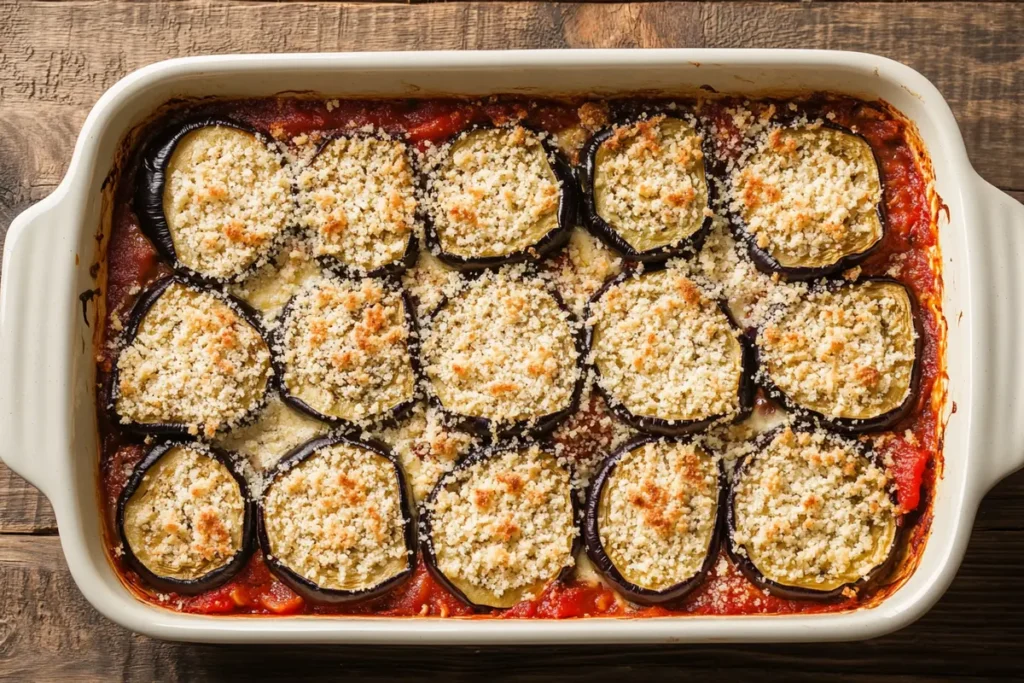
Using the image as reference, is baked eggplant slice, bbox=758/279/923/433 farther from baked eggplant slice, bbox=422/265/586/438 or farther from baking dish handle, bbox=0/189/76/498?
baking dish handle, bbox=0/189/76/498

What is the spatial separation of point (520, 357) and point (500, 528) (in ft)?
1.70

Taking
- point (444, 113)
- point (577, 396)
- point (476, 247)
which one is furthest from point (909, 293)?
point (444, 113)

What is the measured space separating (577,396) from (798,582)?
86 centimetres

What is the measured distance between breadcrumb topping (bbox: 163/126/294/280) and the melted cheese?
14cm

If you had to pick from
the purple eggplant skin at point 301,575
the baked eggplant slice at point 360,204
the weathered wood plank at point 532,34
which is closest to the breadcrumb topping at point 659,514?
the purple eggplant skin at point 301,575

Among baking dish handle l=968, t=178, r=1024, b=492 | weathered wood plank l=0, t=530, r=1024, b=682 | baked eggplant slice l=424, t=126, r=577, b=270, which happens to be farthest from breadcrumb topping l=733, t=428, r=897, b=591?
baked eggplant slice l=424, t=126, r=577, b=270

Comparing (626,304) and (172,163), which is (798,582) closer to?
(626,304)

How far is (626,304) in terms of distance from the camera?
9.09 ft

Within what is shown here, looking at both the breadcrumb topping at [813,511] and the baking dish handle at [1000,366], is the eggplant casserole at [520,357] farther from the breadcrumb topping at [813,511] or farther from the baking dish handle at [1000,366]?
the baking dish handle at [1000,366]

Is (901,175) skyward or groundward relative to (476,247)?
skyward

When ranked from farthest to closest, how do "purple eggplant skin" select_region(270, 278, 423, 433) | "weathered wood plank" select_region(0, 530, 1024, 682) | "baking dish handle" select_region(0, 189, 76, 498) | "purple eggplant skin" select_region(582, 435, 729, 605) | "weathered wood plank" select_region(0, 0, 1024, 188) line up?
"weathered wood plank" select_region(0, 0, 1024, 188) < "weathered wood plank" select_region(0, 530, 1024, 682) < "purple eggplant skin" select_region(270, 278, 423, 433) < "purple eggplant skin" select_region(582, 435, 729, 605) < "baking dish handle" select_region(0, 189, 76, 498)

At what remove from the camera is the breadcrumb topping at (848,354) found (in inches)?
107

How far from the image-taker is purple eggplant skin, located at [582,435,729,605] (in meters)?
2.62

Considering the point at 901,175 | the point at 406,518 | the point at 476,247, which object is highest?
the point at 901,175
